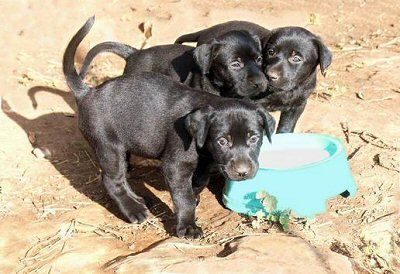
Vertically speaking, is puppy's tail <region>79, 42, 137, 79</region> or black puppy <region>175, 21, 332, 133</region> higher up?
puppy's tail <region>79, 42, 137, 79</region>

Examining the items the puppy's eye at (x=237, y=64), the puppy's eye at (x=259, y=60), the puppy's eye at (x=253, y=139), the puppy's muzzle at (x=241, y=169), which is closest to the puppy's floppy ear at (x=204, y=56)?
the puppy's eye at (x=237, y=64)

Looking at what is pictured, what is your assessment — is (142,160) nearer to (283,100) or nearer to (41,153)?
(41,153)

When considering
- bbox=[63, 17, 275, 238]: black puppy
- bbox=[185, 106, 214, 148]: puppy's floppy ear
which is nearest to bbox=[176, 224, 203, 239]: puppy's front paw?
bbox=[63, 17, 275, 238]: black puppy

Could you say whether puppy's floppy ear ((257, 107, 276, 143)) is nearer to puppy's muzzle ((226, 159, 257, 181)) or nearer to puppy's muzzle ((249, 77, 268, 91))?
puppy's muzzle ((226, 159, 257, 181))

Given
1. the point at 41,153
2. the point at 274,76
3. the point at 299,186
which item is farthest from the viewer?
the point at 41,153

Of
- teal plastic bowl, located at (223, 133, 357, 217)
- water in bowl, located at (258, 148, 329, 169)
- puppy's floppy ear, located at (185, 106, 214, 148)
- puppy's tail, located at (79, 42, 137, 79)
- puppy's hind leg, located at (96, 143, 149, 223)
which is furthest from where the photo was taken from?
puppy's tail, located at (79, 42, 137, 79)

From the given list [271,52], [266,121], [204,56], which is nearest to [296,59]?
[271,52]
